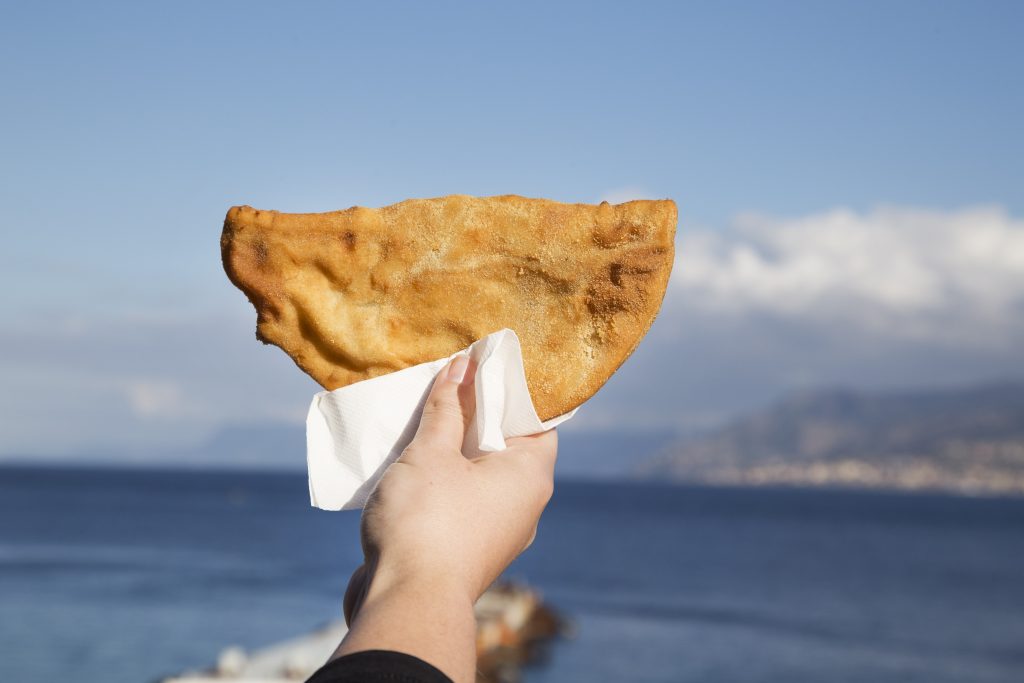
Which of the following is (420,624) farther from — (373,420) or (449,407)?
(373,420)

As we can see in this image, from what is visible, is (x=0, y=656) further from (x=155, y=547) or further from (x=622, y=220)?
(x=155, y=547)

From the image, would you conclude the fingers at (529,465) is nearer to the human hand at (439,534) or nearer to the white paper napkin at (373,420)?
the human hand at (439,534)

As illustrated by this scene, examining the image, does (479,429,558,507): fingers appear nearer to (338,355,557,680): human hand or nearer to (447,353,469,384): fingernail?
(338,355,557,680): human hand

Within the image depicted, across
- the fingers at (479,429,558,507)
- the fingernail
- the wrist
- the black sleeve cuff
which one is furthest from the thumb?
the black sleeve cuff

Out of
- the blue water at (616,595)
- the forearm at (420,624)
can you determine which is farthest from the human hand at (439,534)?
the blue water at (616,595)

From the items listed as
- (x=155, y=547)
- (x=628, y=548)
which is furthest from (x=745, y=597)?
(x=155, y=547)
